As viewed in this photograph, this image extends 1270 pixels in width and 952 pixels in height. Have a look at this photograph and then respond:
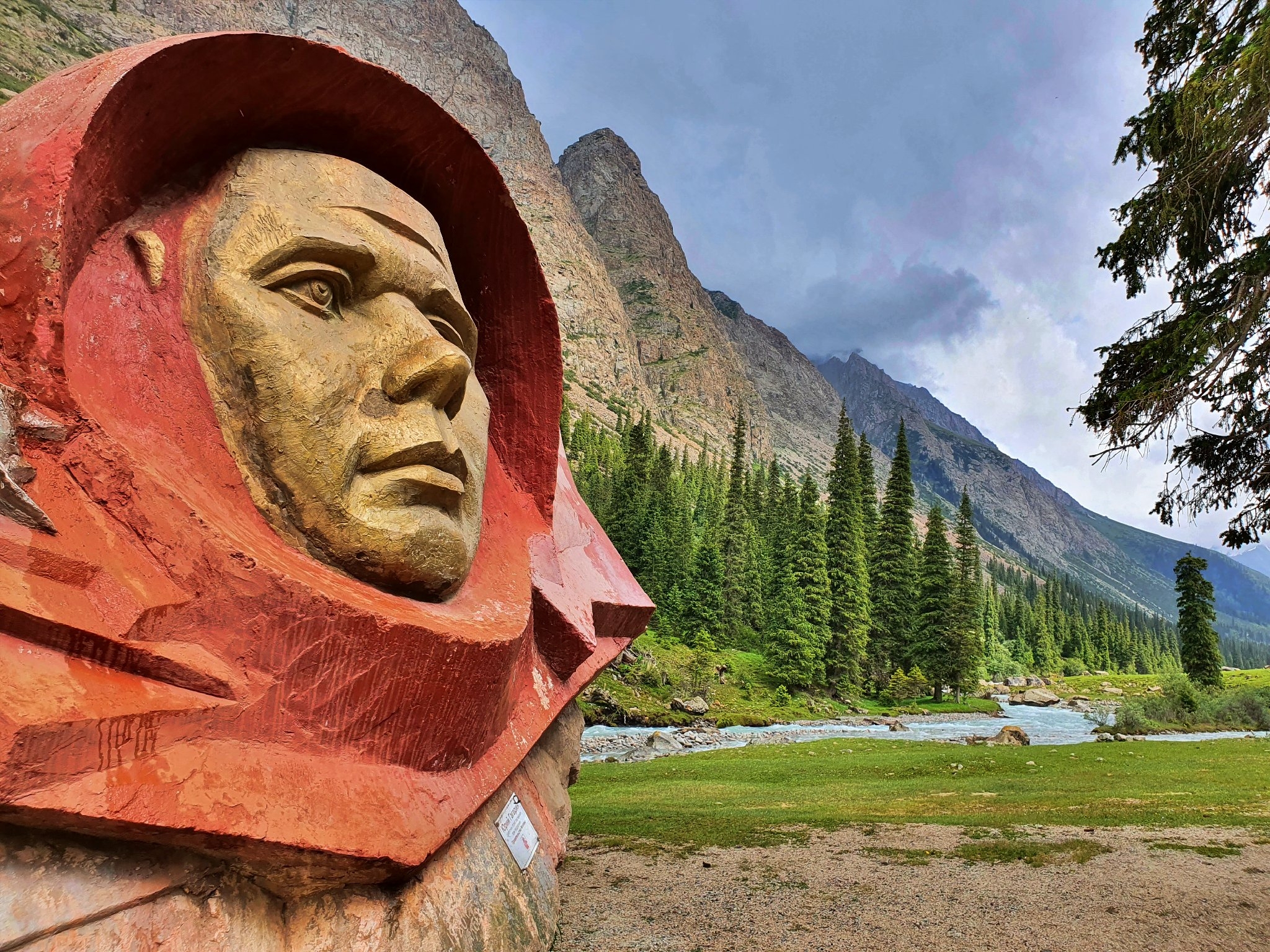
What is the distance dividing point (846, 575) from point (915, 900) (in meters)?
32.9

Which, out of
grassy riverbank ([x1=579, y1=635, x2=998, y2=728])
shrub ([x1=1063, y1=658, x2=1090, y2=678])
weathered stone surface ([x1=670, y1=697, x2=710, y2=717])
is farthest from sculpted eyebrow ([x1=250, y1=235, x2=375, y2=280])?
shrub ([x1=1063, y1=658, x2=1090, y2=678])

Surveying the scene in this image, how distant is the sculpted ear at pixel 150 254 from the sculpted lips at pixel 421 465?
1023 millimetres

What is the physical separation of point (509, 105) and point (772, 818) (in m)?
216

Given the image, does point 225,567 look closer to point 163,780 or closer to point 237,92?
point 163,780

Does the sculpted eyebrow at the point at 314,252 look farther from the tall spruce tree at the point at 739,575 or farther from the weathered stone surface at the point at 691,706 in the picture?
the tall spruce tree at the point at 739,575

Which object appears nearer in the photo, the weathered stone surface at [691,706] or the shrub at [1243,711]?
the shrub at [1243,711]

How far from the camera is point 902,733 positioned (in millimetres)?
23078

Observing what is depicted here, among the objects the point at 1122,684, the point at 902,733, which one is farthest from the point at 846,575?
the point at 1122,684

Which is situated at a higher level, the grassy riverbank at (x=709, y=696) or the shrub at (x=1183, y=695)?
the shrub at (x=1183, y=695)

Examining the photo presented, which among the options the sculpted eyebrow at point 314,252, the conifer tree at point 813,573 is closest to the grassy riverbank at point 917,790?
the sculpted eyebrow at point 314,252

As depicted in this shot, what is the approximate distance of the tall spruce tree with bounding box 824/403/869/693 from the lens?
3481 cm

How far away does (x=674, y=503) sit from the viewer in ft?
141

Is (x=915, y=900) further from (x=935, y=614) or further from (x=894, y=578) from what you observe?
(x=894, y=578)

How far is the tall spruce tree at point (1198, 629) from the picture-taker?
3284cm
